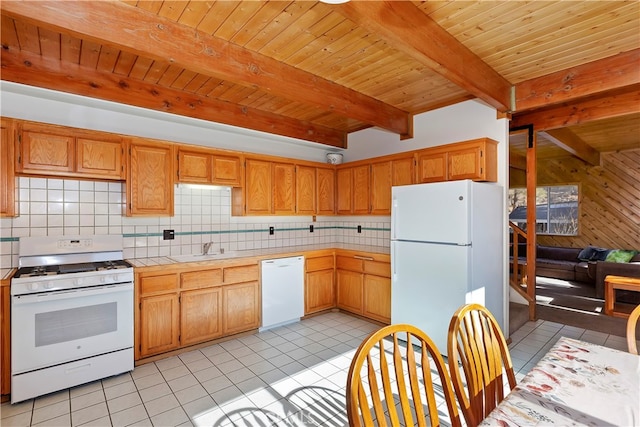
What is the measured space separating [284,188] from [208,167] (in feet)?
3.34

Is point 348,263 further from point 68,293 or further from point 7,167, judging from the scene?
point 7,167

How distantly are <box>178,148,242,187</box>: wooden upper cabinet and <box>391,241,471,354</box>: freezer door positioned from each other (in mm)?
1985

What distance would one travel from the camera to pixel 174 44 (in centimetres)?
208

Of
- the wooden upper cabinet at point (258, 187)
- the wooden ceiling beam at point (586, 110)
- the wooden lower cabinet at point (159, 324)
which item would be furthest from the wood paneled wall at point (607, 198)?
the wooden lower cabinet at point (159, 324)

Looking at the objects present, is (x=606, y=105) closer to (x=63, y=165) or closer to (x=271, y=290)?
(x=271, y=290)

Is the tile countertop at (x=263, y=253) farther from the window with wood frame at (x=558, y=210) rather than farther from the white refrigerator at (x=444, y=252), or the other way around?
the window with wood frame at (x=558, y=210)

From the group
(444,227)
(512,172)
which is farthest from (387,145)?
(512,172)

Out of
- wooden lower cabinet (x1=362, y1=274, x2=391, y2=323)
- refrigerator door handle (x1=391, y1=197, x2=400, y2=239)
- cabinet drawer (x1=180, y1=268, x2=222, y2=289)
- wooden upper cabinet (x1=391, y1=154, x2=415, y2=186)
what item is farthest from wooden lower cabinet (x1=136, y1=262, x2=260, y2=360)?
wooden upper cabinet (x1=391, y1=154, x2=415, y2=186)

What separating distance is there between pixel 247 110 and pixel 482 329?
133 inches

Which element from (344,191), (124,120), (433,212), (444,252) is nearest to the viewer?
(444,252)

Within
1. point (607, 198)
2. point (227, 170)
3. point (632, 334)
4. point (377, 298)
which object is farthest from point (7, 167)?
point (607, 198)

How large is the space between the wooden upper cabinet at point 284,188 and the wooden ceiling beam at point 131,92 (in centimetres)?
47

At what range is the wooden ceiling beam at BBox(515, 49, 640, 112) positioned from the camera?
8.26 feet

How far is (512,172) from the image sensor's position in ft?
26.0
